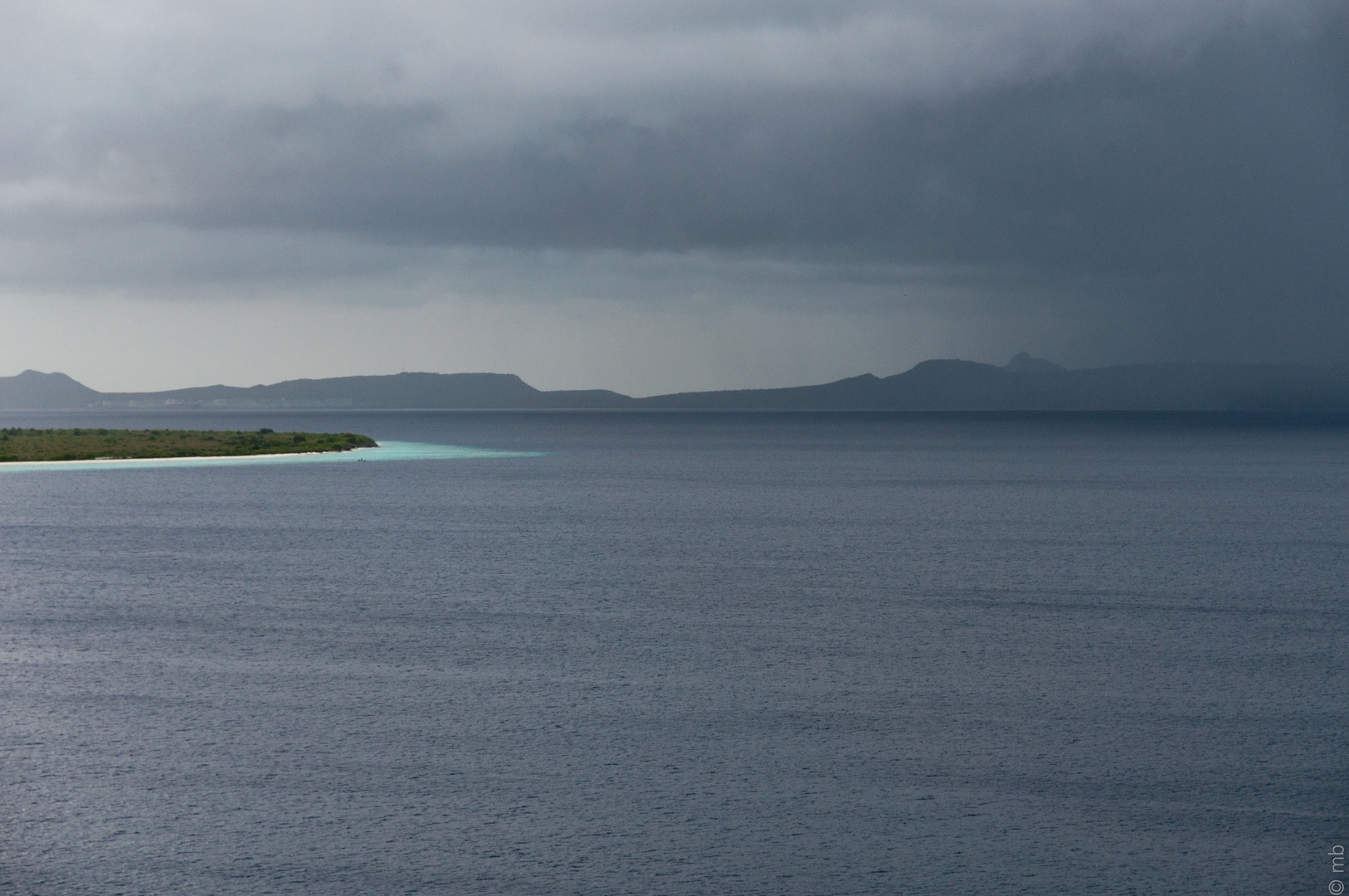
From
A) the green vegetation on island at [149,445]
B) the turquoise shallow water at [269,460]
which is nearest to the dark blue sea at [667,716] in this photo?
the turquoise shallow water at [269,460]

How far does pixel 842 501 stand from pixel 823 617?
113ft

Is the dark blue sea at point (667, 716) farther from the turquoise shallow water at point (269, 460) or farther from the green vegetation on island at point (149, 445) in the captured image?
the green vegetation on island at point (149, 445)

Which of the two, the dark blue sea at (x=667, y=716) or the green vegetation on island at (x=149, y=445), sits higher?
the green vegetation on island at (x=149, y=445)

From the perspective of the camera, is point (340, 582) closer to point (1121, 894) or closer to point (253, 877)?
point (253, 877)

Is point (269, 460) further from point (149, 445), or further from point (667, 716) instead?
point (667, 716)

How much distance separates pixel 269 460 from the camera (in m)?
93.8

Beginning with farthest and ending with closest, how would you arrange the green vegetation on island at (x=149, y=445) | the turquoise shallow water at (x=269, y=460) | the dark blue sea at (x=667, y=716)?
the green vegetation on island at (x=149, y=445)
the turquoise shallow water at (x=269, y=460)
the dark blue sea at (x=667, y=716)

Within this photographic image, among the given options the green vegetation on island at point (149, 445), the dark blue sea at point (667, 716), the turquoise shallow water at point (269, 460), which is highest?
the green vegetation on island at point (149, 445)

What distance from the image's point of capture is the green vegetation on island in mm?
92562

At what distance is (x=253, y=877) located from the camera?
32.4 feet

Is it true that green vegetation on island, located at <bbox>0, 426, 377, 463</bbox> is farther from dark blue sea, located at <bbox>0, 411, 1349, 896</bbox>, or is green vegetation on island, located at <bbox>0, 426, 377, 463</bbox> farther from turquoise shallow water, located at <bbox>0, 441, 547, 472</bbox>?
Answer: dark blue sea, located at <bbox>0, 411, 1349, 896</bbox>

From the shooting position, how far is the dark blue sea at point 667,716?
34.0ft

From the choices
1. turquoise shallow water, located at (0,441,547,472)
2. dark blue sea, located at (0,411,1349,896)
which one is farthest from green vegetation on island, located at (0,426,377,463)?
dark blue sea, located at (0,411,1349,896)

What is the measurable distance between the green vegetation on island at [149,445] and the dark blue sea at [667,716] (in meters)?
60.2
